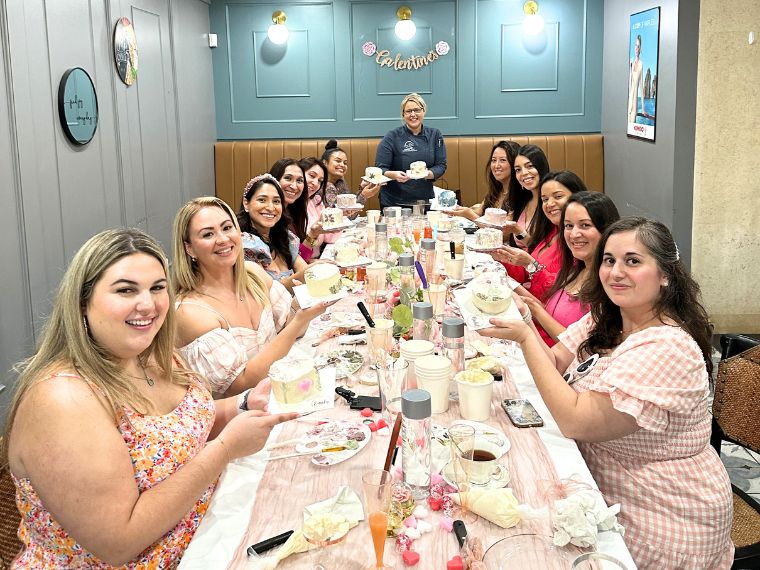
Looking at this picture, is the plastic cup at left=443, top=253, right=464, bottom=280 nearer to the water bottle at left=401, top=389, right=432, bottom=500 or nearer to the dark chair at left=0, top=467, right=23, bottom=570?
the water bottle at left=401, top=389, right=432, bottom=500

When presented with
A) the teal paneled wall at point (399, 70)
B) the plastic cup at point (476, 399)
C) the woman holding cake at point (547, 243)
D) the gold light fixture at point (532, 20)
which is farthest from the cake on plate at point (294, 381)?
the gold light fixture at point (532, 20)

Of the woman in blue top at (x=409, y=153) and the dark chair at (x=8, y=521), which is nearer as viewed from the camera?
the dark chair at (x=8, y=521)

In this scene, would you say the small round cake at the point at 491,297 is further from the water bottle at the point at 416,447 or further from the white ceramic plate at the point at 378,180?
the white ceramic plate at the point at 378,180

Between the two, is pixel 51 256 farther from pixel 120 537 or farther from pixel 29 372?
pixel 120 537

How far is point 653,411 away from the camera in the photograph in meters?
1.72

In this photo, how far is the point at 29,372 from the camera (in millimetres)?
1557

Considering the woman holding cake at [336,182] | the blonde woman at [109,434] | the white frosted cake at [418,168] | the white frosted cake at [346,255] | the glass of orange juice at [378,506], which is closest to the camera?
the glass of orange juice at [378,506]

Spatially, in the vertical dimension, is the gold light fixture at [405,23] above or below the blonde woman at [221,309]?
above

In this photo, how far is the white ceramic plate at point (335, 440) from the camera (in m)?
1.76

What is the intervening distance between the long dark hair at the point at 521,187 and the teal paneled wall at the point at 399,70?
8.05ft

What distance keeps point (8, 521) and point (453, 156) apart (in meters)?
6.18

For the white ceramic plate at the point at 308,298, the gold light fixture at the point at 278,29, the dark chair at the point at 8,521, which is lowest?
the dark chair at the point at 8,521

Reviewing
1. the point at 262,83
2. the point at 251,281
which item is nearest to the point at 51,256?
the point at 251,281

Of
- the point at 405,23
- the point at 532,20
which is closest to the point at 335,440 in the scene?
the point at 405,23
